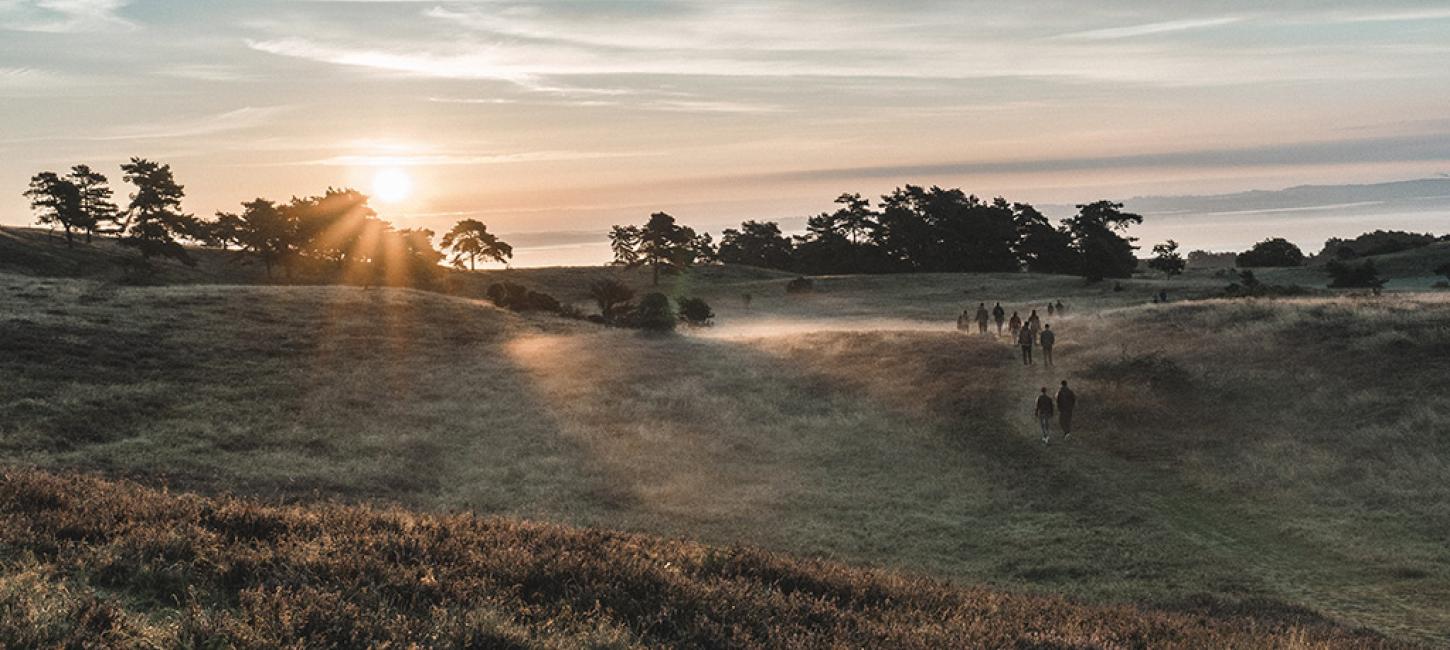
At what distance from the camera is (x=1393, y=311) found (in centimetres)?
3106

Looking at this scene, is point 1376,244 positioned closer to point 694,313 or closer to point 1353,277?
point 1353,277

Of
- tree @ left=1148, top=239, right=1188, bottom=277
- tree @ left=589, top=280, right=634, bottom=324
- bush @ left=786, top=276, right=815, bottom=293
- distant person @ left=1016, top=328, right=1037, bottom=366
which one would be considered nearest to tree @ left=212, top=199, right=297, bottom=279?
tree @ left=589, top=280, right=634, bottom=324

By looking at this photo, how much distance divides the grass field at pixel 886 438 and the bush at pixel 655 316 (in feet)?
47.1

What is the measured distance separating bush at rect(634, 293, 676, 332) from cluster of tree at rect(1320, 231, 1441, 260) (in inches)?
3189

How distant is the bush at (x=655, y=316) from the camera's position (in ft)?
195

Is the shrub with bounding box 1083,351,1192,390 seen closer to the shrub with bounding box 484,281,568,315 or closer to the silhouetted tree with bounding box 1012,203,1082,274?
the shrub with bounding box 484,281,568,315

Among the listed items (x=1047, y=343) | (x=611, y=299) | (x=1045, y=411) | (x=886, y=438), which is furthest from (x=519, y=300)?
(x=1045, y=411)

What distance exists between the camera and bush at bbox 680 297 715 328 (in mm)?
66438

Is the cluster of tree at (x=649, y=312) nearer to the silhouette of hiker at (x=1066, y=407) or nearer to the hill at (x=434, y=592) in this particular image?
the silhouette of hiker at (x=1066, y=407)

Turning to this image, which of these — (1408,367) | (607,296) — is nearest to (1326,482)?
(1408,367)

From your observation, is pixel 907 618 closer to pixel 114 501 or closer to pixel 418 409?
pixel 114 501

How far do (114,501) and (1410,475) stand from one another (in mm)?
25318

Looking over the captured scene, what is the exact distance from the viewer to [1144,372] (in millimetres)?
30188

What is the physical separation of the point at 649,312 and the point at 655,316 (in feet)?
3.31
